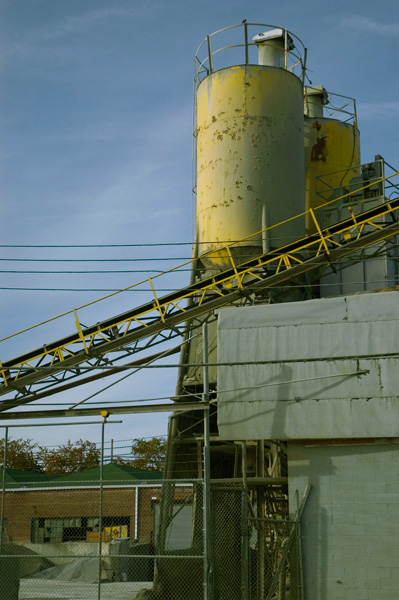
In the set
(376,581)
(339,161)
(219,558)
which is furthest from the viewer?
(339,161)

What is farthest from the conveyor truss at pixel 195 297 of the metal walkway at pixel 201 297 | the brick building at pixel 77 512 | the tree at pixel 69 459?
the tree at pixel 69 459

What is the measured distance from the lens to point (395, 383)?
1522 cm

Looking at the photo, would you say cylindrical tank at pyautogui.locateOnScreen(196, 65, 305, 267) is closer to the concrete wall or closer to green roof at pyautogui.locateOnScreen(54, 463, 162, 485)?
the concrete wall

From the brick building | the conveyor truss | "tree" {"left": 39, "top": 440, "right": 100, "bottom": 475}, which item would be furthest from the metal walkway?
"tree" {"left": 39, "top": 440, "right": 100, "bottom": 475}

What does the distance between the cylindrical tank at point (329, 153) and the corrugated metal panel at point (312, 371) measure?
1381 cm

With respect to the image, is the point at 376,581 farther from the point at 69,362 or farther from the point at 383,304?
the point at 69,362

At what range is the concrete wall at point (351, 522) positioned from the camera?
14.7m

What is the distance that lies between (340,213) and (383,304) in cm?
1147

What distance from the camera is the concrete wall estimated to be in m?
14.7

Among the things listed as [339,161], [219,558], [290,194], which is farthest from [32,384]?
[339,161]

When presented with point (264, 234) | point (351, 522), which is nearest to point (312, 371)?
point (351, 522)

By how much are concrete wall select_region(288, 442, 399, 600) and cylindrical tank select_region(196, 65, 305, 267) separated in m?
9.47

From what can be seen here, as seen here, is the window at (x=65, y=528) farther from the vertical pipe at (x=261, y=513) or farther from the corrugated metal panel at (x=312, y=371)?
the corrugated metal panel at (x=312, y=371)

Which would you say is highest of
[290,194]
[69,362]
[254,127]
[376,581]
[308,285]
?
[254,127]
